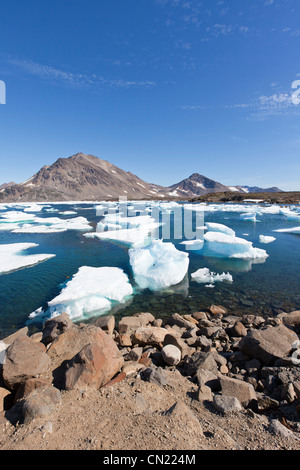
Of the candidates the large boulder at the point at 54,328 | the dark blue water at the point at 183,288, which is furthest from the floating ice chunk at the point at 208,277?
the large boulder at the point at 54,328

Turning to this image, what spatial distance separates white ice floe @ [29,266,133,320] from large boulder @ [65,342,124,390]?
12.1ft

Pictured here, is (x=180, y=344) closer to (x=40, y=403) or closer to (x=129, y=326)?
(x=129, y=326)

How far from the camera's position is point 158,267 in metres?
9.66

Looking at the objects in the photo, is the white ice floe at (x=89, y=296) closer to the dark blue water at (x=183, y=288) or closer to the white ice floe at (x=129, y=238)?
the dark blue water at (x=183, y=288)

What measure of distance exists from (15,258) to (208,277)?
1109 centimetres

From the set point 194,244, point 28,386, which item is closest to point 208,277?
point 194,244

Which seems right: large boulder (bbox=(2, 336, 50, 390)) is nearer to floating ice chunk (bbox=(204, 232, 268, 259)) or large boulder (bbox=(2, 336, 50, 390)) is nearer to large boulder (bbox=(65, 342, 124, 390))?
large boulder (bbox=(65, 342, 124, 390))

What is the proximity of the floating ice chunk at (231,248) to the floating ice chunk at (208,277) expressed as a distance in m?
2.97

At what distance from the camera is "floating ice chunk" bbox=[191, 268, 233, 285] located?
31.6ft

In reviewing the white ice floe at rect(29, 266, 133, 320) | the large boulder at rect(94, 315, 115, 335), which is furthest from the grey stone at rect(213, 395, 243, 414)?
the white ice floe at rect(29, 266, 133, 320)

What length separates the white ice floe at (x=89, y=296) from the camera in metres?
6.95
